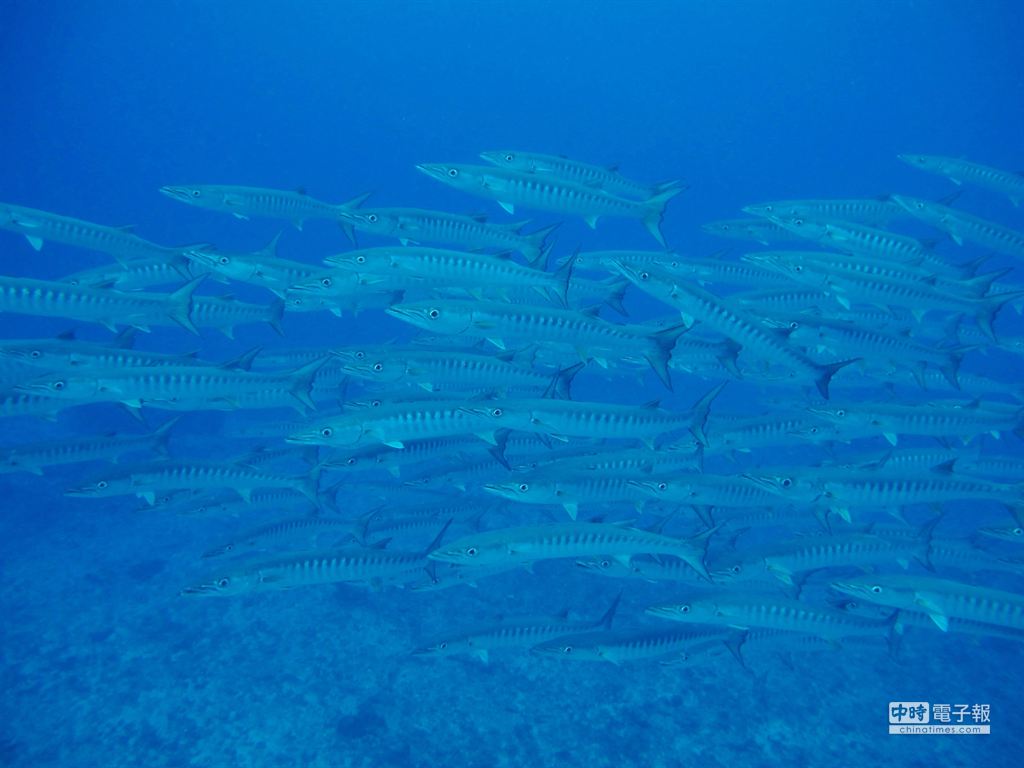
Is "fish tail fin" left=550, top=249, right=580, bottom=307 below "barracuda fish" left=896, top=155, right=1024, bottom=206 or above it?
below

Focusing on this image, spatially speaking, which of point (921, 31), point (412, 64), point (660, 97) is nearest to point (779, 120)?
point (660, 97)

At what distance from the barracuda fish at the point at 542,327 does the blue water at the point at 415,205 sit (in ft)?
5.18

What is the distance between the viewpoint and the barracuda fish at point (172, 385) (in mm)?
5883

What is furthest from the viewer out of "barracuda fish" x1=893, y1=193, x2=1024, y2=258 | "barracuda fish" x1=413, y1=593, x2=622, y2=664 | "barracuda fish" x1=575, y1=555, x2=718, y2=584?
"barracuda fish" x1=893, y1=193, x2=1024, y2=258

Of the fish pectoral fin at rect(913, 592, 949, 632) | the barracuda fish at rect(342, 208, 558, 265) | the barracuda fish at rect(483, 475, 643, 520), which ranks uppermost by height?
the barracuda fish at rect(342, 208, 558, 265)

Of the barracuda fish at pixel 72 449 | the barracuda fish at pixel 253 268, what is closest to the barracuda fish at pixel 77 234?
the barracuda fish at pixel 253 268

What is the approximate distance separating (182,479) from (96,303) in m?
2.34

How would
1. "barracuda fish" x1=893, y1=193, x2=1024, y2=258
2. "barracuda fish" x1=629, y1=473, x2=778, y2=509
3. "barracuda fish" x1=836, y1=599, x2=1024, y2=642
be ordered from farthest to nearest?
1. "barracuda fish" x1=893, y1=193, x2=1024, y2=258
2. "barracuda fish" x1=836, y1=599, x2=1024, y2=642
3. "barracuda fish" x1=629, y1=473, x2=778, y2=509

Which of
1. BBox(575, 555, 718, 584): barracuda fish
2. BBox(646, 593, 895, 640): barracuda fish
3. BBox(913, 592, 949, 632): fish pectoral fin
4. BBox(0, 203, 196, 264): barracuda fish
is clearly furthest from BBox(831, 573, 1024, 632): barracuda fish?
BBox(0, 203, 196, 264): barracuda fish

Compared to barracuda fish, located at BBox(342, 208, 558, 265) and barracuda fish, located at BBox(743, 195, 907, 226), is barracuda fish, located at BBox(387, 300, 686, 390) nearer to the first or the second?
barracuda fish, located at BBox(342, 208, 558, 265)

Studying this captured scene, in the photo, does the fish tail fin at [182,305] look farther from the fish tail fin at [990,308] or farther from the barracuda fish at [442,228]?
the fish tail fin at [990,308]

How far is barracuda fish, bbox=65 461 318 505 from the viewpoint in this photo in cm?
717

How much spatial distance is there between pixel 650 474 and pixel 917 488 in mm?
2900

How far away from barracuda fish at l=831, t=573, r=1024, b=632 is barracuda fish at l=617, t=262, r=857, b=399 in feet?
6.59
